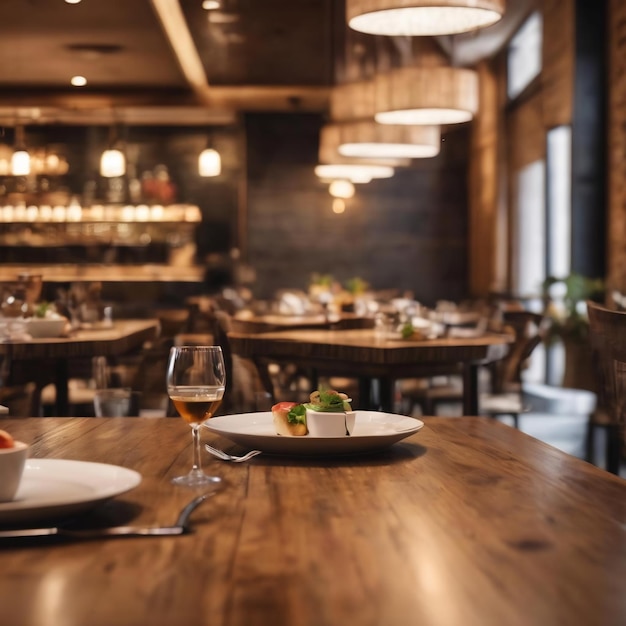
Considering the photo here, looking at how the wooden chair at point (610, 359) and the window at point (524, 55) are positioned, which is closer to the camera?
the wooden chair at point (610, 359)

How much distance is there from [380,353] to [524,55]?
9.76 metres

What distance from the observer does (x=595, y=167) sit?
9.12 metres

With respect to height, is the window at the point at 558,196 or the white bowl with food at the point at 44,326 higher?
the window at the point at 558,196

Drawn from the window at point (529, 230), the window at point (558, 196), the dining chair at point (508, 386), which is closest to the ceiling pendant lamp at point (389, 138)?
the dining chair at point (508, 386)

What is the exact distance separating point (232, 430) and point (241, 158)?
13300mm

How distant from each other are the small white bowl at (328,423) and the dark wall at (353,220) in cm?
1346

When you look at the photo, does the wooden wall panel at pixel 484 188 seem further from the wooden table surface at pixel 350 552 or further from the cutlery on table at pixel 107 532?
the cutlery on table at pixel 107 532

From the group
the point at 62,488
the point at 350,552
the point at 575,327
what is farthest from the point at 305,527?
the point at 575,327

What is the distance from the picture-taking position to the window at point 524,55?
39.1 feet

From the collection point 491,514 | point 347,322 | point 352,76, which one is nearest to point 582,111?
point 352,76

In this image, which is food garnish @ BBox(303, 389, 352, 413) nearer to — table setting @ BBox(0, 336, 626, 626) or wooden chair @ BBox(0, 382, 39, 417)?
table setting @ BBox(0, 336, 626, 626)

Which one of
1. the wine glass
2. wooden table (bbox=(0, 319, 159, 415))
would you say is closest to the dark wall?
wooden table (bbox=(0, 319, 159, 415))

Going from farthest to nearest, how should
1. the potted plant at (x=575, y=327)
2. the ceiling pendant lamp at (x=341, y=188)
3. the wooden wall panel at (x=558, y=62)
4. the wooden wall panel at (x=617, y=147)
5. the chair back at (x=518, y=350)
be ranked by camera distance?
the ceiling pendant lamp at (x=341, y=188)
the wooden wall panel at (x=558, y=62)
the wooden wall panel at (x=617, y=147)
the potted plant at (x=575, y=327)
the chair back at (x=518, y=350)

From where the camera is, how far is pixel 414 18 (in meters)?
4.21
